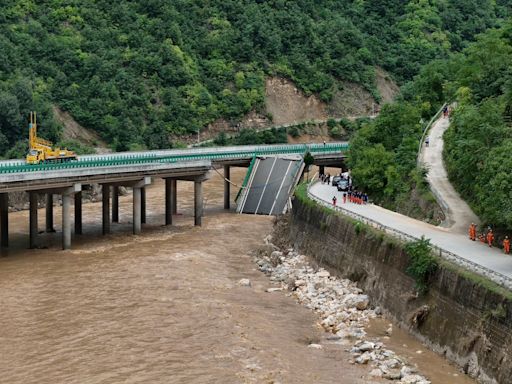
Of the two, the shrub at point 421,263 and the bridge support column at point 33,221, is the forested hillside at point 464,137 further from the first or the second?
the bridge support column at point 33,221

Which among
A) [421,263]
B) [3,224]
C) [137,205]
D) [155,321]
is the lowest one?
[155,321]

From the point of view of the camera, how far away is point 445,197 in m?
48.7

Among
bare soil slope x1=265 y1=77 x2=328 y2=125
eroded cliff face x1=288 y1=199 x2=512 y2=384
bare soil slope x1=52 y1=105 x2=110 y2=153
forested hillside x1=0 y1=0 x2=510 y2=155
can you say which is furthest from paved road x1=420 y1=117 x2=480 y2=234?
bare soil slope x1=265 y1=77 x2=328 y2=125

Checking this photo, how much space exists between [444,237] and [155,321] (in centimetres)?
1521

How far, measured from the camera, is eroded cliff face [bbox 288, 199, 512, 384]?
29750 millimetres

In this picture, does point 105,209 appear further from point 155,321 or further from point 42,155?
point 155,321

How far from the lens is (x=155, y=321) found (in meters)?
38.2

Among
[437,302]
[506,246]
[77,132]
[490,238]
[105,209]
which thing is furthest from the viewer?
[77,132]

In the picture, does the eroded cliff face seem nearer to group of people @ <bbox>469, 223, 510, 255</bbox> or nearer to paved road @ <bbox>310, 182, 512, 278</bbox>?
paved road @ <bbox>310, 182, 512, 278</bbox>

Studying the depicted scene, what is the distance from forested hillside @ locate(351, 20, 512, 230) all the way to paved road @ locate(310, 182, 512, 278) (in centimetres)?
161

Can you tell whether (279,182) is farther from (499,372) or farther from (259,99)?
(259,99)

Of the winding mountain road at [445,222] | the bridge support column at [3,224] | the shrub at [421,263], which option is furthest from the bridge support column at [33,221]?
the shrub at [421,263]

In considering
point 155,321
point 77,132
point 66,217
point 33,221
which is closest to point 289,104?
point 77,132

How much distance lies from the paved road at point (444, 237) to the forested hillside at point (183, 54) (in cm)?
5287
